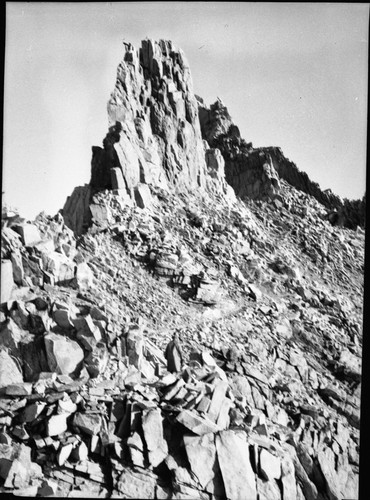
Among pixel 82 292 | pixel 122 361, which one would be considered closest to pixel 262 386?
pixel 122 361

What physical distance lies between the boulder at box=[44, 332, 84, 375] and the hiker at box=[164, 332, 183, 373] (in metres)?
1.25

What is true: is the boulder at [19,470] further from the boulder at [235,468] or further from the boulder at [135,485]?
the boulder at [235,468]

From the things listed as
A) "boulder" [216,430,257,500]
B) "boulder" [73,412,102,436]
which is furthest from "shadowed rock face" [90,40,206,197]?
"boulder" [216,430,257,500]

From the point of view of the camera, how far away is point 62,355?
18.3ft

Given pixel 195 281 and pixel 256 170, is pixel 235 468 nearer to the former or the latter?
pixel 195 281

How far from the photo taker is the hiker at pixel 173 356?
576 cm

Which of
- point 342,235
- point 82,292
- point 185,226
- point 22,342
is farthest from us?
point 342,235

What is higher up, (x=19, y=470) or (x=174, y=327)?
(x=174, y=327)

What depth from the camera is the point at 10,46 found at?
19.3 feet

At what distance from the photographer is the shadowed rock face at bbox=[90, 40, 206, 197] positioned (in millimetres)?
7027

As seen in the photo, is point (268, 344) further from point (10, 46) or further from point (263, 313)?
point (10, 46)

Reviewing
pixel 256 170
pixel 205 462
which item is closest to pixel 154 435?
pixel 205 462

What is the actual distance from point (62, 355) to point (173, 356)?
5.22 ft

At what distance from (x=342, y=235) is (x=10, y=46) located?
706 centimetres
